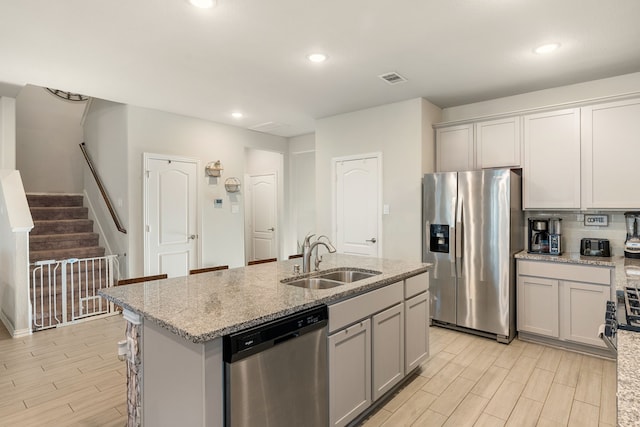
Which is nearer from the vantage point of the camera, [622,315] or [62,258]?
[622,315]

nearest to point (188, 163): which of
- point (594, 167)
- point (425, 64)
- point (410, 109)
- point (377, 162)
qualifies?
point (377, 162)

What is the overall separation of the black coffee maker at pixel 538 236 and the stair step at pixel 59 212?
21.2 feet

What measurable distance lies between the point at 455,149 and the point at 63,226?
18.7ft

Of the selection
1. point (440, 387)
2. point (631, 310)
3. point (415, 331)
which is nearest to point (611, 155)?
point (631, 310)

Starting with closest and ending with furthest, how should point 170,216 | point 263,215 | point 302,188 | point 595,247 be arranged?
1. point 595,247
2. point 170,216
3. point 302,188
4. point 263,215

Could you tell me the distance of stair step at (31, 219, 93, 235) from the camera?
5049 millimetres

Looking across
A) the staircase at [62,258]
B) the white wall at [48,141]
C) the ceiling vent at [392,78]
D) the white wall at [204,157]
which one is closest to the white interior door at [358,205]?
the ceiling vent at [392,78]

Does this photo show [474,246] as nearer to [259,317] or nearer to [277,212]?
[259,317]

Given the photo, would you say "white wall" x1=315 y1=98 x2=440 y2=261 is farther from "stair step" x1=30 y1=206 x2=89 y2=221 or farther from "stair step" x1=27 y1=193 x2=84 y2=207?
"stair step" x1=27 y1=193 x2=84 y2=207

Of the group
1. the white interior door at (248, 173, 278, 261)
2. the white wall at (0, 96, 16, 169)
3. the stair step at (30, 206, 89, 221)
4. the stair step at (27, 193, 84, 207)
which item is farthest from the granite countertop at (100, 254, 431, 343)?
the stair step at (27, 193, 84, 207)

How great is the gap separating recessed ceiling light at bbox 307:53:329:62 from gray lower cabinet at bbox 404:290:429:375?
2143 millimetres

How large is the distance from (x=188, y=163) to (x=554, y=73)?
15.0ft

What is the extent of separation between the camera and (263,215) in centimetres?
688

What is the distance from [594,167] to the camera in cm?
330
